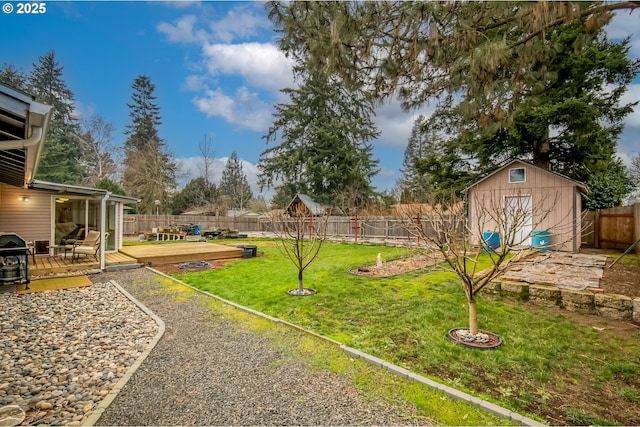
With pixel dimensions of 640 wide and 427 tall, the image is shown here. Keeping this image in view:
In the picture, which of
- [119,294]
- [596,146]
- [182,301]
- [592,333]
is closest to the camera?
[592,333]

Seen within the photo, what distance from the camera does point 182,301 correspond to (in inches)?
216

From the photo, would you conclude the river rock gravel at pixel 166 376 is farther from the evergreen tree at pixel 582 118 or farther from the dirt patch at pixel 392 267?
the evergreen tree at pixel 582 118

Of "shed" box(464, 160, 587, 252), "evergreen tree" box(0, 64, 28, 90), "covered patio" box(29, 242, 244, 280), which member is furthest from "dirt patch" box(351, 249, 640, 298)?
"evergreen tree" box(0, 64, 28, 90)

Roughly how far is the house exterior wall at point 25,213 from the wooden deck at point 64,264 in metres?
0.80

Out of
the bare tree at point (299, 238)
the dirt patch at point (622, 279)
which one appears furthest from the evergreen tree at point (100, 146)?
the dirt patch at point (622, 279)

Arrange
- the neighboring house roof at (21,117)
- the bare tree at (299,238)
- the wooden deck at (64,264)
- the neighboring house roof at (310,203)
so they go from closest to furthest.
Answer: the neighboring house roof at (21,117)
the bare tree at (299,238)
the wooden deck at (64,264)
the neighboring house roof at (310,203)

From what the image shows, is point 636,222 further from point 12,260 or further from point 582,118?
point 12,260

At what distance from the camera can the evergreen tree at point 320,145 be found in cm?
2589

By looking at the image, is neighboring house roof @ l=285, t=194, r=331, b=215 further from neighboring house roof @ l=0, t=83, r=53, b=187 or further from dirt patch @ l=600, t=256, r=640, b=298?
neighboring house roof @ l=0, t=83, r=53, b=187

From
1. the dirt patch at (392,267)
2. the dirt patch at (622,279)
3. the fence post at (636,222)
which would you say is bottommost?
the dirt patch at (392,267)

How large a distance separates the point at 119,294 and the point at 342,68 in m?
5.99

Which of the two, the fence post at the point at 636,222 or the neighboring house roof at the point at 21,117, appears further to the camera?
the fence post at the point at 636,222

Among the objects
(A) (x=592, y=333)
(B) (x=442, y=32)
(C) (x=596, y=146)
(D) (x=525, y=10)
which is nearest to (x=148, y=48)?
(B) (x=442, y=32)

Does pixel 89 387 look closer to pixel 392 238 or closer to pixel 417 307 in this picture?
pixel 417 307
